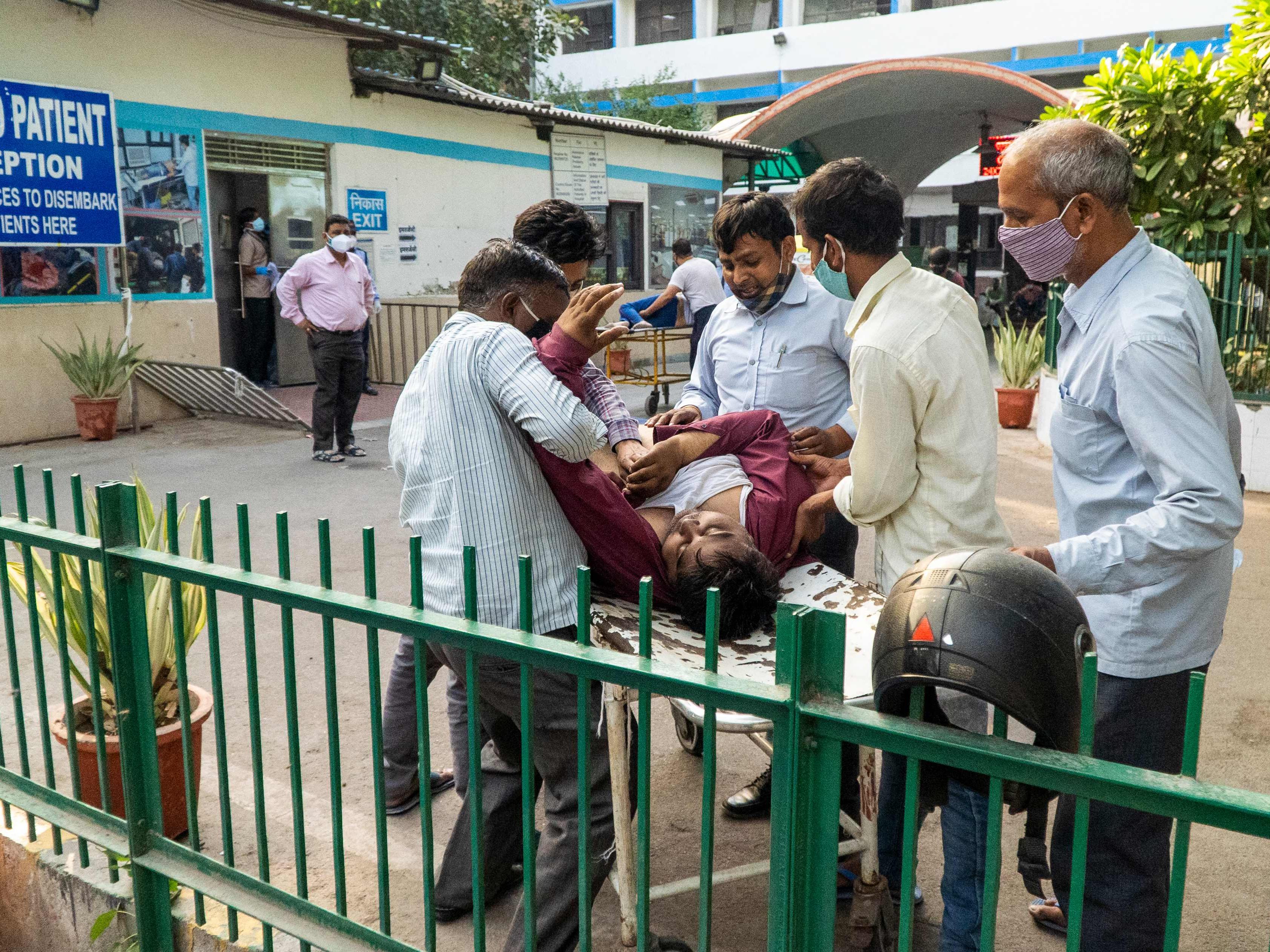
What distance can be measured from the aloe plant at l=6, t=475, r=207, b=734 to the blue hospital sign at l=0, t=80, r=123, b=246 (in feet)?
21.5

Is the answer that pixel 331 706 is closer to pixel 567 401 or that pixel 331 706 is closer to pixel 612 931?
pixel 567 401

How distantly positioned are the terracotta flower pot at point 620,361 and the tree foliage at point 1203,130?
21.4 feet

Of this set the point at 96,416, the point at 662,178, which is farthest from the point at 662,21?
the point at 96,416

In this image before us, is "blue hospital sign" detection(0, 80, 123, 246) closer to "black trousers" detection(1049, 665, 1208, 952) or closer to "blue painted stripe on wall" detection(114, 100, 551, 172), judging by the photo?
"blue painted stripe on wall" detection(114, 100, 551, 172)

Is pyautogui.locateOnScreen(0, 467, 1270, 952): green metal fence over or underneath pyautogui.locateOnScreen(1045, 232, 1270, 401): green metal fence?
underneath

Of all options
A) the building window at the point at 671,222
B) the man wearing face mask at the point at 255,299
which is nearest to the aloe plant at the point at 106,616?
the man wearing face mask at the point at 255,299

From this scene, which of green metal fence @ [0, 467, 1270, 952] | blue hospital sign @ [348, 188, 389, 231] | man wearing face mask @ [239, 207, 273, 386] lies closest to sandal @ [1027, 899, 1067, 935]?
green metal fence @ [0, 467, 1270, 952]

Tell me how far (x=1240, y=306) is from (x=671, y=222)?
10.7 metres

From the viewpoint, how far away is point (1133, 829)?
2145mm

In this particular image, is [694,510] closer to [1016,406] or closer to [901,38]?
[1016,406]

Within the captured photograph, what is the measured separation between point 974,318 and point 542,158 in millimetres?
13024

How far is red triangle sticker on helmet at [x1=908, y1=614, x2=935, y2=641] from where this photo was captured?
153 cm

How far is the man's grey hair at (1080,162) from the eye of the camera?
2109mm

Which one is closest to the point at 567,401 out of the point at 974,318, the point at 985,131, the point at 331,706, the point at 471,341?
the point at 471,341
